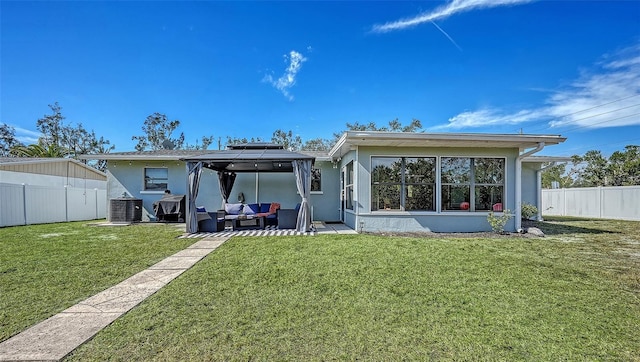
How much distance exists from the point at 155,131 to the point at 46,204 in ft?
70.9

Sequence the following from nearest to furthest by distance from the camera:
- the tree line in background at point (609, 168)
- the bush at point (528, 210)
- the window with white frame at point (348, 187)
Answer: the window with white frame at point (348, 187) → the bush at point (528, 210) → the tree line in background at point (609, 168)

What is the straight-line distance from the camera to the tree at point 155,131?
32062 mm

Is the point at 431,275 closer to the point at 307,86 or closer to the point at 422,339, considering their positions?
the point at 422,339

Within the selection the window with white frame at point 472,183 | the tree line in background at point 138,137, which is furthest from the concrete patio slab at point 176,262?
the tree line in background at point 138,137

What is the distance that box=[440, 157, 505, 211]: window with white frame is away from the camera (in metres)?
9.56

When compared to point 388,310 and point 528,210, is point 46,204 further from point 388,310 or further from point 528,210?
point 528,210

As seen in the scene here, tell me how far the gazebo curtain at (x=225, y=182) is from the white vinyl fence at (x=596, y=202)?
1756cm

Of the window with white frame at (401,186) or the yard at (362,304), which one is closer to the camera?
the yard at (362,304)

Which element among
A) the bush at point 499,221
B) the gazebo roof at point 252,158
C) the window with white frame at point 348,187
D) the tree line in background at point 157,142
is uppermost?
the tree line in background at point 157,142

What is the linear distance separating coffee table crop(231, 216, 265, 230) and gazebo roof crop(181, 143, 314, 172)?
190 centimetres

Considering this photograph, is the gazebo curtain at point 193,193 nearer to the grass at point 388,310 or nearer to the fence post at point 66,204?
the grass at point 388,310

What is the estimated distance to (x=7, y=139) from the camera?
29703 mm

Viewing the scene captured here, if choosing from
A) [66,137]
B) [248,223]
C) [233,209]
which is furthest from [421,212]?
[66,137]

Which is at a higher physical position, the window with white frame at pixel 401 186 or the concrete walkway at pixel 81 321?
the window with white frame at pixel 401 186
